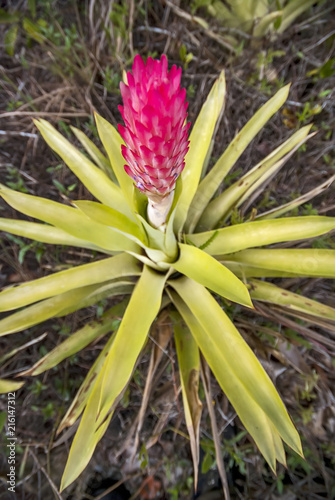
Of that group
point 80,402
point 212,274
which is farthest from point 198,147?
point 80,402

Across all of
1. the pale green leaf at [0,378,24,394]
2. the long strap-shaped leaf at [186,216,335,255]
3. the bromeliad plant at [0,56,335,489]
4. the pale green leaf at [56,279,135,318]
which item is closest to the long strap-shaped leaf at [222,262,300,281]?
the bromeliad plant at [0,56,335,489]

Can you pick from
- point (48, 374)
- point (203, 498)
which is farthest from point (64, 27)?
point (203, 498)

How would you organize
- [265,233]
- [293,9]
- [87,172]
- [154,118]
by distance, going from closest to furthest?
[154,118]
[265,233]
[87,172]
[293,9]

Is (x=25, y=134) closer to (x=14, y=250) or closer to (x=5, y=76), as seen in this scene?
(x=5, y=76)

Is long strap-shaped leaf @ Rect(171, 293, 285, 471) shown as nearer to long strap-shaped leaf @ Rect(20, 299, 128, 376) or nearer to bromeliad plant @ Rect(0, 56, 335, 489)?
bromeliad plant @ Rect(0, 56, 335, 489)

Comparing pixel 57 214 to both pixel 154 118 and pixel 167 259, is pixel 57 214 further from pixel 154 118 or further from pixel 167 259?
pixel 154 118
